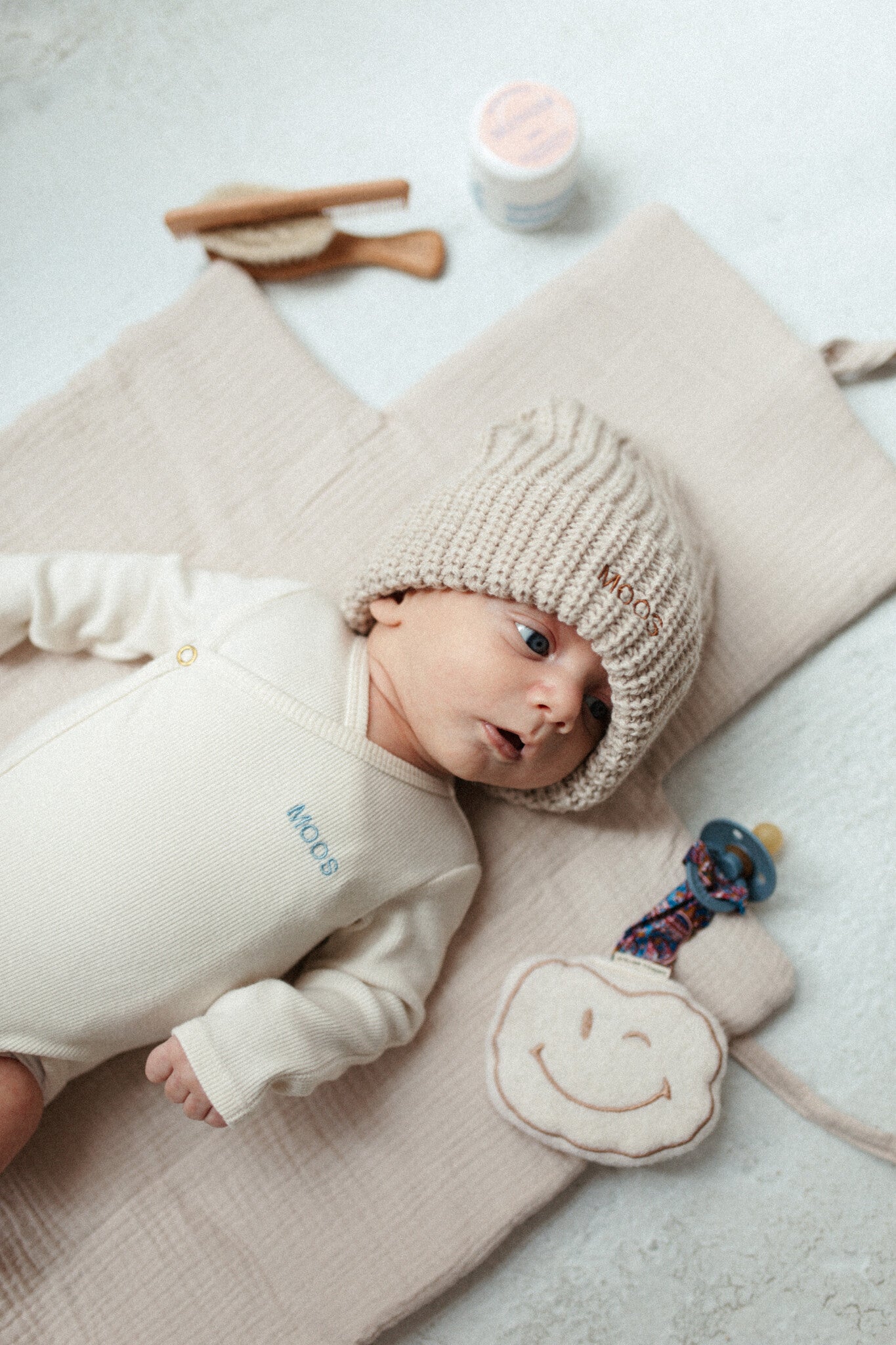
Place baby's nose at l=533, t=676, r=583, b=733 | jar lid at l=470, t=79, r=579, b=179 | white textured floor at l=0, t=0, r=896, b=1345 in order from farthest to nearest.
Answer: jar lid at l=470, t=79, r=579, b=179 < white textured floor at l=0, t=0, r=896, b=1345 < baby's nose at l=533, t=676, r=583, b=733

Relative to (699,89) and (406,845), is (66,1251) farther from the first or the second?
(699,89)

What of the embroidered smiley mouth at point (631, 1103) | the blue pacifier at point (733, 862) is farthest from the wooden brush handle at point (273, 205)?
the embroidered smiley mouth at point (631, 1103)

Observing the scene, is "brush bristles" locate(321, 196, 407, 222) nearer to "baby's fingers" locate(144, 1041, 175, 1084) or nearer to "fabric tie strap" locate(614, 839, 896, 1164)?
"fabric tie strap" locate(614, 839, 896, 1164)

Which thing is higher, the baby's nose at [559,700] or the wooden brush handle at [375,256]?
the wooden brush handle at [375,256]

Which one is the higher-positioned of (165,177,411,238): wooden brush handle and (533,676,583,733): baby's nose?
(165,177,411,238): wooden brush handle

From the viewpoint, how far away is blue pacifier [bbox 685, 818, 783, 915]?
3.18ft

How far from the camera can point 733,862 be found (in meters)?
0.98

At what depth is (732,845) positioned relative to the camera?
0.99 meters

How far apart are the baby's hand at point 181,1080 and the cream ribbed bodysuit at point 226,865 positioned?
0.07 ft

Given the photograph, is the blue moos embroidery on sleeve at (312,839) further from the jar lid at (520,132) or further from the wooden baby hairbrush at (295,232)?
the jar lid at (520,132)

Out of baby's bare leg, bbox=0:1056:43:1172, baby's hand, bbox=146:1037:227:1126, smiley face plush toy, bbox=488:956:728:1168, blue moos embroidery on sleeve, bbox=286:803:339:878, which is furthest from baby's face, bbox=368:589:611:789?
baby's bare leg, bbox=0:1056:43:1172

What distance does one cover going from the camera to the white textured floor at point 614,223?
1023mm

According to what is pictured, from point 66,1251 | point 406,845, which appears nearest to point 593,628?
point 406,845

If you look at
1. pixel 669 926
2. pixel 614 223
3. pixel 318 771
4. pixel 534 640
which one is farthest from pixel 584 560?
pixel 614 223
